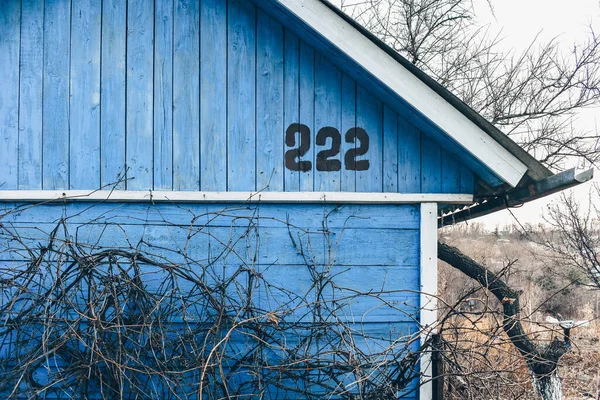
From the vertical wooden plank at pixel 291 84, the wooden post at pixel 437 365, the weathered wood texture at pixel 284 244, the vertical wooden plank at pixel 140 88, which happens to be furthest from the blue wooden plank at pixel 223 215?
the wooden post at pixel 437 365

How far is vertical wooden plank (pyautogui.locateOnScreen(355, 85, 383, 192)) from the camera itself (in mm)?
4016

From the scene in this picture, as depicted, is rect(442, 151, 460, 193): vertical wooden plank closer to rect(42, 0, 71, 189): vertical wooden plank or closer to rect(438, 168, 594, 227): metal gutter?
rect(438, 168, 594, 227): metal gutter

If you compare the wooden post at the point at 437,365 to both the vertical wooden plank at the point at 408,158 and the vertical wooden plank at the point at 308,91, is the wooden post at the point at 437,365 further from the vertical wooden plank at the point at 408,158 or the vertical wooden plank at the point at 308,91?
the vertical wooden plank at the point at 308,91

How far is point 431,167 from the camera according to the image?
159 inches

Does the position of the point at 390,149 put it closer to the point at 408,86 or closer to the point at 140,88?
the point at 408,86

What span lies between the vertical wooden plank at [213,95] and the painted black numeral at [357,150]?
96 centimetres

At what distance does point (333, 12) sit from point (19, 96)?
8.00ft

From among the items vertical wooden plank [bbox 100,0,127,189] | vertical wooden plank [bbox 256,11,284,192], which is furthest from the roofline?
vertical wooden plank [bbox 100,0,127,189]

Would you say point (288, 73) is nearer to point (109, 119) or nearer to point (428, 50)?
point (109, 119)

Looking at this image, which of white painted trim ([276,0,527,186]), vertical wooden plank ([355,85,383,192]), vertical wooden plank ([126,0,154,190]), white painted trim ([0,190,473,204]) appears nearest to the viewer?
white painted trim ([276,0,527,186])

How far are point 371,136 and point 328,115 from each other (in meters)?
0.38

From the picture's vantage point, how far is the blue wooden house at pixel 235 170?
3.82m

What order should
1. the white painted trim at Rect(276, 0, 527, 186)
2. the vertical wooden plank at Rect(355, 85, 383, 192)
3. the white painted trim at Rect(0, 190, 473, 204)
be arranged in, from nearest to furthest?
the white painted trim at Rect(276, 0, 527, 186) < the white painted trim at Rect(0, 190, 473, 204) < the vertical wooden plank at Rect(355, 85, 383, 192)

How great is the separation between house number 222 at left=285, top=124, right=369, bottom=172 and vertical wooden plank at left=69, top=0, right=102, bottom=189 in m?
1.47
